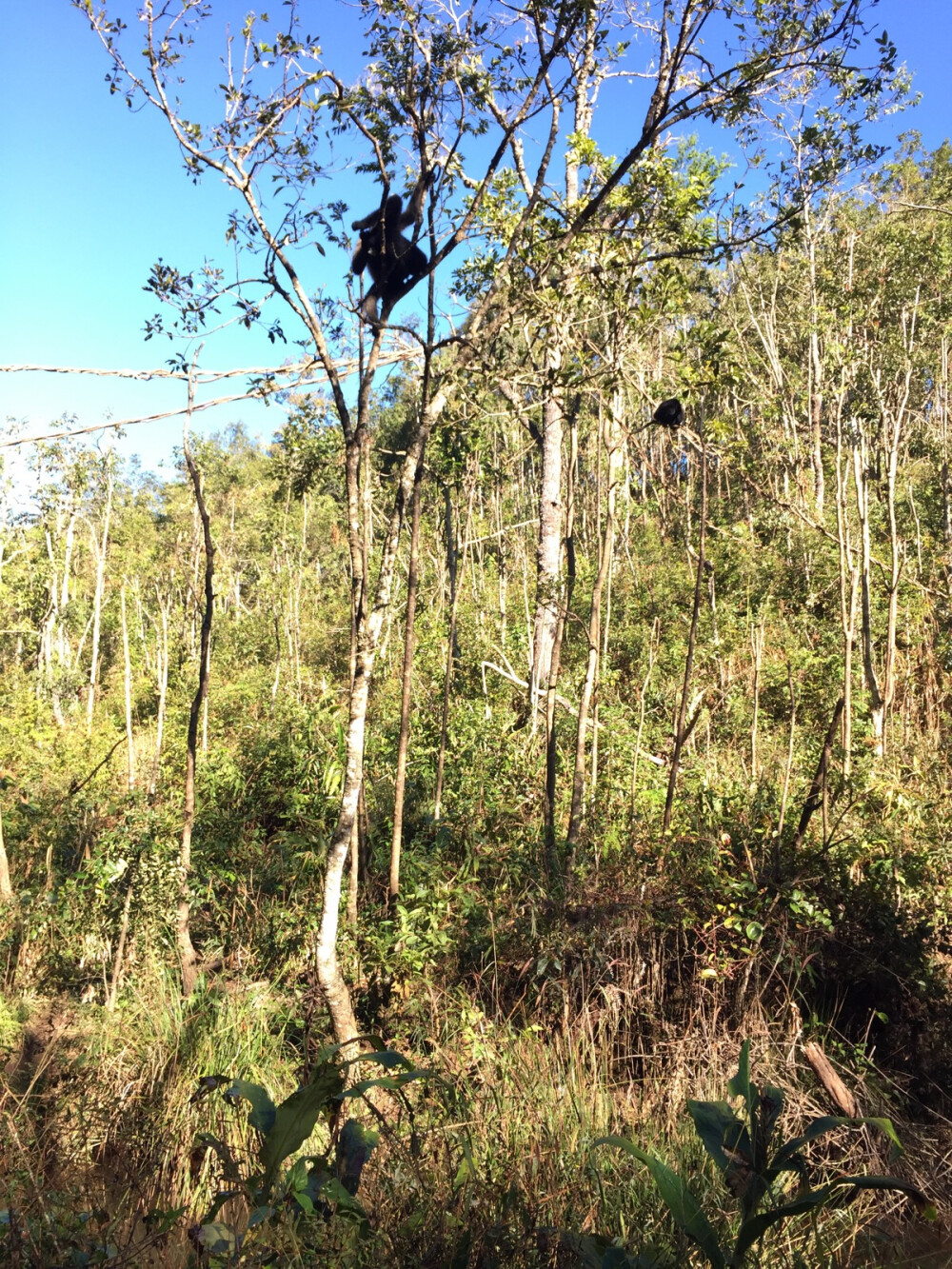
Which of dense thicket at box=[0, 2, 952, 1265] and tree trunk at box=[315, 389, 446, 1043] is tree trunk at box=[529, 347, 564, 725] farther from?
tree trunk at box=[315, 389, 446, 1043]

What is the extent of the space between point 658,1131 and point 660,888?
1.37 m

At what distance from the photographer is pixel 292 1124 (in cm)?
169

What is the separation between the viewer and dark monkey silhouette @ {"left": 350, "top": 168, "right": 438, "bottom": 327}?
3611 millimetres

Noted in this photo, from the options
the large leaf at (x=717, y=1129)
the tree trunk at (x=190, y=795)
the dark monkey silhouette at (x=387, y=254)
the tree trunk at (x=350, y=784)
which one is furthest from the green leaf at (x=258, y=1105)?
the dark monkey silhouette at (x=387, y=254)

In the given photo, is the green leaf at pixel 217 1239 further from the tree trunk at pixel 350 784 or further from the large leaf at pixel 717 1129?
the tree trunk at pixel 350 784

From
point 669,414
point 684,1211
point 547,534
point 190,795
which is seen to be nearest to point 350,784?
point 190,795

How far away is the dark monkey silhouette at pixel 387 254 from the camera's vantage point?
11.8 ft

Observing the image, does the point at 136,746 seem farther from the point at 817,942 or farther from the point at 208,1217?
the point at 208,1217

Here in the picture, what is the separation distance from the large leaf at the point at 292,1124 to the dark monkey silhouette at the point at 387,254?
2908mm

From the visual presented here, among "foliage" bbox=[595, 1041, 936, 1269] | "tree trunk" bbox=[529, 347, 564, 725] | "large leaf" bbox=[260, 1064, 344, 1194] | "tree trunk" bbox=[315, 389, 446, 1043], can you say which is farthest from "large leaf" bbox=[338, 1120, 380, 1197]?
"tree trunk" bbox=[529, 347, 564, 725]

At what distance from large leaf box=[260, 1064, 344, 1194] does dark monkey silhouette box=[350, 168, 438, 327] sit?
291 centimetres

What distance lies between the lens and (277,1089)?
135 inches

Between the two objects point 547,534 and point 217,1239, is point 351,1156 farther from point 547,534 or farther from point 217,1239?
point 547,534

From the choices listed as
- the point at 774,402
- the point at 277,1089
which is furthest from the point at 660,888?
the point at 774,402
